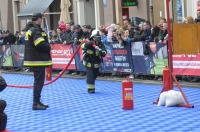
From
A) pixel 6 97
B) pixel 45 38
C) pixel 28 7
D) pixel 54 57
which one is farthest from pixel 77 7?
pixel 45 38

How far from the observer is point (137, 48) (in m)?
17.0

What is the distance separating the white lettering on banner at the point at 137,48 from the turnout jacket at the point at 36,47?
525 centimetres

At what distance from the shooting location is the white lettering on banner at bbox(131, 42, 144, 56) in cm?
1683

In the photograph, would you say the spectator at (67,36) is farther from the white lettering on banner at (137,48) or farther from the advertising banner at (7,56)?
the advertising banner at (7,56)

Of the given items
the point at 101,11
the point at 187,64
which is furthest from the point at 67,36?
Result: the point at 101,11

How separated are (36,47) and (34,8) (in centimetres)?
1860

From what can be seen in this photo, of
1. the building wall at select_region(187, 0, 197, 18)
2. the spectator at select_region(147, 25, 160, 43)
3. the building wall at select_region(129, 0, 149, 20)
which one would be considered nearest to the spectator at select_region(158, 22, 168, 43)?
the spectator at select_region(147, 25, 160, 43)

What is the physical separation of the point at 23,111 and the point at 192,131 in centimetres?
468

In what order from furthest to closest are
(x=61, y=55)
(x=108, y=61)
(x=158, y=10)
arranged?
(x=158, y=10) < (x=61, y=55) < (x=108, y=61)

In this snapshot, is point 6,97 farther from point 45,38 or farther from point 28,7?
point 28,7

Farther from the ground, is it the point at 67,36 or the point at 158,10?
the point at 158,10

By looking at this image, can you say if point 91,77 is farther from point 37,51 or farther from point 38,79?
point 37,51

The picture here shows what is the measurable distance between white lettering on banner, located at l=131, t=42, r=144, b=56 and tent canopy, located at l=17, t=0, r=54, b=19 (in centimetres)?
1311

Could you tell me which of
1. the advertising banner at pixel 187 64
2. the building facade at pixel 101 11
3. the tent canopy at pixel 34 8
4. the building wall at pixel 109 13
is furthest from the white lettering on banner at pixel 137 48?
the tent canopy at pixel 34 8
